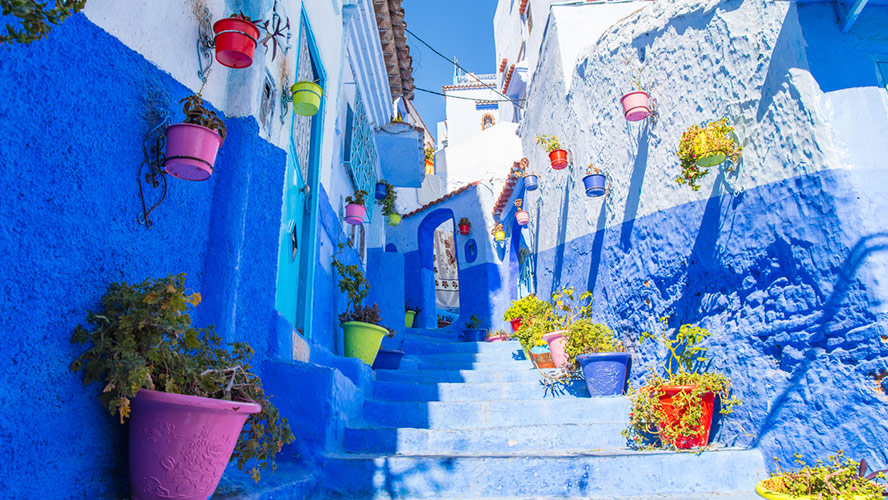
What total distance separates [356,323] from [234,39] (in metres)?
3.81

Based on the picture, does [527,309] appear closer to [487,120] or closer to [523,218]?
[523,218]

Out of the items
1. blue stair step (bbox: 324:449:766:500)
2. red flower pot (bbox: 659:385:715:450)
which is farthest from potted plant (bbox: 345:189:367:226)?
red flower pot (bbox: 659:385:715:450)

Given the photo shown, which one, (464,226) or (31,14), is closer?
(31,14)

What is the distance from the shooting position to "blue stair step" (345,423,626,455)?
14.0ft

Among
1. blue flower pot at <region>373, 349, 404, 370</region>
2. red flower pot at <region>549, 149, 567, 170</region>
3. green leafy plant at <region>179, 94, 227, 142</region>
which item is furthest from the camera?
red flower pot at <region>549, 149, 567, 170</region>

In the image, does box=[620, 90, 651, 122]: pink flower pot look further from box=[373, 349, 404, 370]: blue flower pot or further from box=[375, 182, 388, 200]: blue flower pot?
box=[375, 182, 388, 200]: blue flower pot

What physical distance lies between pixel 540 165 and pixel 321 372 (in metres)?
6.64

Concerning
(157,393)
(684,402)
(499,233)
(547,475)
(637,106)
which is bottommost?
(547,475)

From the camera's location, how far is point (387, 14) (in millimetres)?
7984

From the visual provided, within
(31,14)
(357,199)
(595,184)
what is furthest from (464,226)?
(31,14)

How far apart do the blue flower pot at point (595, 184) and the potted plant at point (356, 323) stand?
2882 mm

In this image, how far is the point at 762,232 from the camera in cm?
417

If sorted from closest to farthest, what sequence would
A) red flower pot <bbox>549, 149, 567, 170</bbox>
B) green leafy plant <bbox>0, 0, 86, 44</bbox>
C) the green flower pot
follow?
green leafy plant <bbox>0, 0, 86, 44</bbox> < the green flower pot < red flower pot <bbox>549, 149, 567, 170</bbox>

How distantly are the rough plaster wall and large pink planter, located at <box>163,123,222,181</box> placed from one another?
376cm
